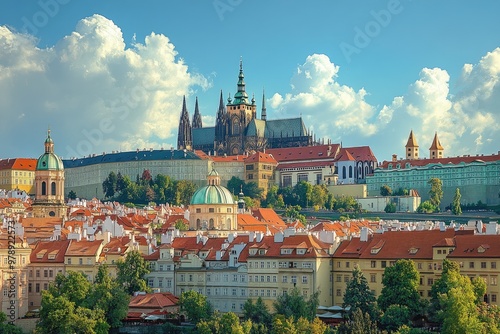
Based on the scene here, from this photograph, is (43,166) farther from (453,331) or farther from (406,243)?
(453,331)

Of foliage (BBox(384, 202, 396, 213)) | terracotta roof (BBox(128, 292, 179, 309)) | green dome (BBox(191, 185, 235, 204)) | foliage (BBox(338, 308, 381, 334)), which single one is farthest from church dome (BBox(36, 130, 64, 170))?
foliage (BBox(384, 202, 396, 213))

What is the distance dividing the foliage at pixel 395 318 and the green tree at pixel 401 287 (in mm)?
1168

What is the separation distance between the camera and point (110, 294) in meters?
68.5

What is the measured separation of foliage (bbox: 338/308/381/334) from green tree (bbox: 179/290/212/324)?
28.2 feet

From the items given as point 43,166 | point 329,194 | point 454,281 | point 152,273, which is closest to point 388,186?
point 329,194

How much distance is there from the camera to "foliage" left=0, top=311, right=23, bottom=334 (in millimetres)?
66125

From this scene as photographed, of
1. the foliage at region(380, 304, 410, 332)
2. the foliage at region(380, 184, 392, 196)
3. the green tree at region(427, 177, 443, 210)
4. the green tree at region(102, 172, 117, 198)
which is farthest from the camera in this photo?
the green tree at region(102, 172, 117, 198)

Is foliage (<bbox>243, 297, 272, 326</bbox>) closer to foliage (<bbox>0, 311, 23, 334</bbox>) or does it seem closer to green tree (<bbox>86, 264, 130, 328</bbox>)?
green tree (<bbox>86, 264, 130, 328</bbox>)

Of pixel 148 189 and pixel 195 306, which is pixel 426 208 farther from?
pixel 195 306

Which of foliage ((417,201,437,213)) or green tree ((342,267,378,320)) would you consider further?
foliage ((417,201,437,213))

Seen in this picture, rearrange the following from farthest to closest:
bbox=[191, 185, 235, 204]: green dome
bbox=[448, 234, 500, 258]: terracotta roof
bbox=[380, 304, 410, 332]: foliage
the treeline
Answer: the treeline, bbox=[191, 185, 235, 204]: green dome, bbox=[448, 234, 500, 258]: terracotta roof, bbox=[380, 304, 410, 332]: foliage

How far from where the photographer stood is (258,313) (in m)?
66.4

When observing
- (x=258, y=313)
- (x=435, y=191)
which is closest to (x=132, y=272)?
(x=258, y=313)

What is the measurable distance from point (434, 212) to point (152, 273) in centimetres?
9536
